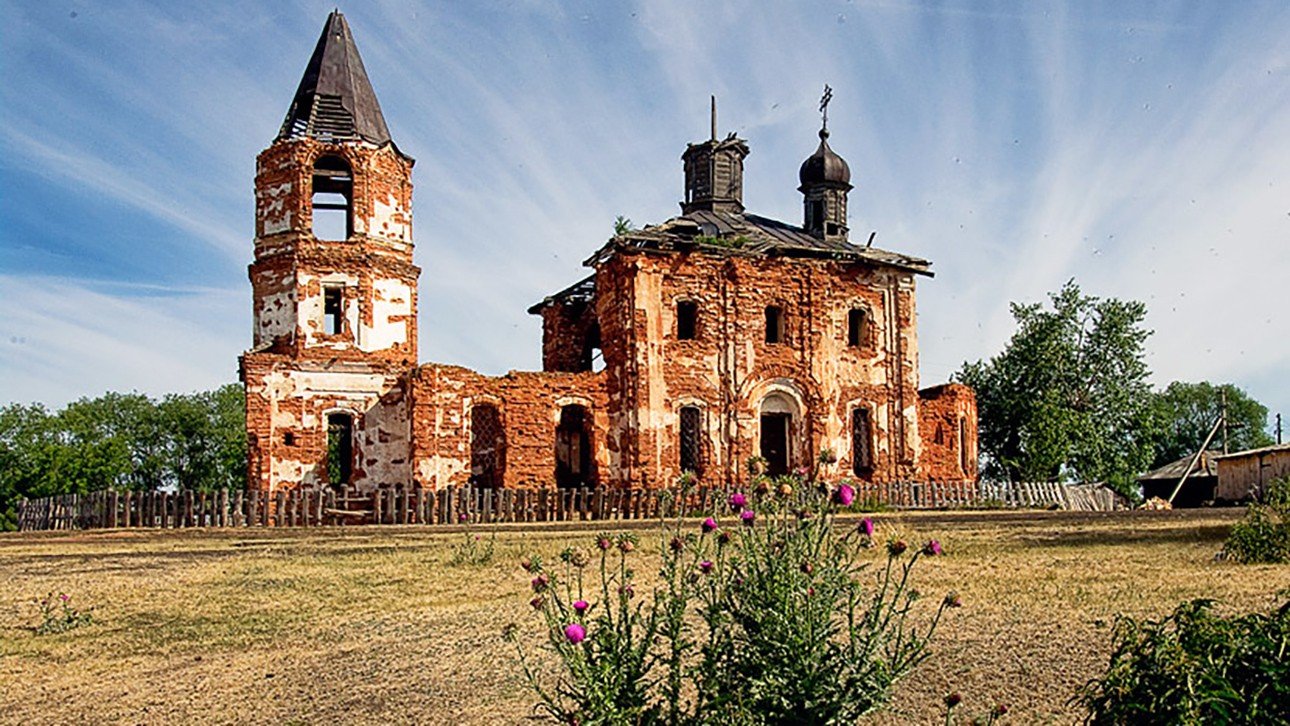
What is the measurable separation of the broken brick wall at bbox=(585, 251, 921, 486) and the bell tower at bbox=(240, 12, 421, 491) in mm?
6293

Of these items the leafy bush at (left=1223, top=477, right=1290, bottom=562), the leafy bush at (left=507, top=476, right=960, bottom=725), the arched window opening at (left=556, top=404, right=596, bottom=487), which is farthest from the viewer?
the arched window opening at (left=556, top=404, right=596, bottom=487)

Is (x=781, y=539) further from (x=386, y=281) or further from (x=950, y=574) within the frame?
(x=386, y=281)

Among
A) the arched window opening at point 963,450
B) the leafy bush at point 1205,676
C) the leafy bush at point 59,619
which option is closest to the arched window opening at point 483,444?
the arched window opening at point 963,450

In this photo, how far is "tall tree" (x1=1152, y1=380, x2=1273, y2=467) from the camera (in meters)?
72.2

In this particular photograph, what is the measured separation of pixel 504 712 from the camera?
5504mm

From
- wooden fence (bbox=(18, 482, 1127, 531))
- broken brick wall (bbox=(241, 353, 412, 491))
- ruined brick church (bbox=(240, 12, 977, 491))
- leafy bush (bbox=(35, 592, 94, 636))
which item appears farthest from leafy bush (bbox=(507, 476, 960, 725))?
broken brick wall (bbox=(241, 353, 412, 491))

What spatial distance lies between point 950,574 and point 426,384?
2060cm

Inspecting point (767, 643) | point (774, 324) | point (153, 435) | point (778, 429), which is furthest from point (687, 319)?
point (153, 435)

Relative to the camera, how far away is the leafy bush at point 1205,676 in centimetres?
344

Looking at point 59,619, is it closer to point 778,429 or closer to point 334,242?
point 334,242

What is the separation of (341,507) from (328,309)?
245 inches

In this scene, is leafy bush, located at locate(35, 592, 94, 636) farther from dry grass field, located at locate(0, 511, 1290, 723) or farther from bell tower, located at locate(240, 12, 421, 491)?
bell tower, located at locate(240, 12, 421, 491)

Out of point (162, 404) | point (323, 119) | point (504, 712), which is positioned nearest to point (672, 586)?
point (504, 712)

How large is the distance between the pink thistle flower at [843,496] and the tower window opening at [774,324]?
97.8 feet
